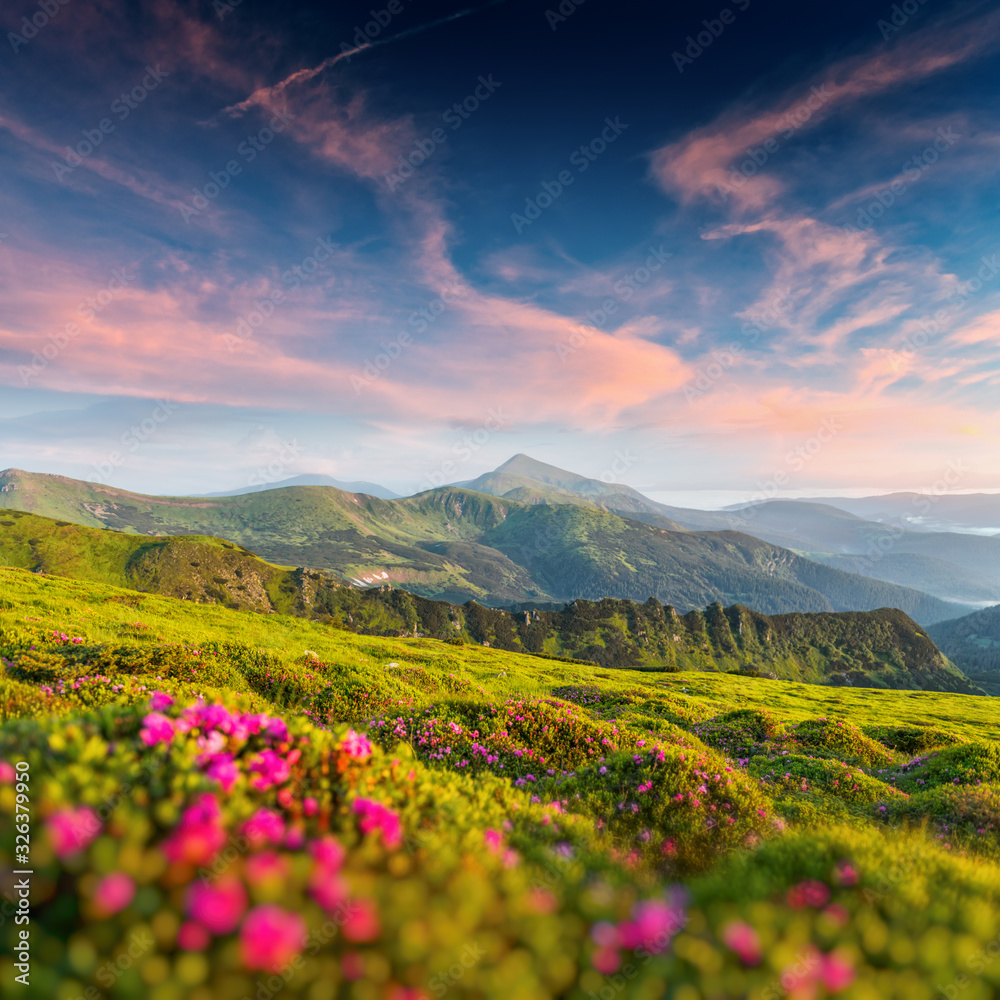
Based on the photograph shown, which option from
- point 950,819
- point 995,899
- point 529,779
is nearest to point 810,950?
point 995,899

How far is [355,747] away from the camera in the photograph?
4.66 m

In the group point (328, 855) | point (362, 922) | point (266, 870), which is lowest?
point (362, 922)

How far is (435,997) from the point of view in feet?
7.00

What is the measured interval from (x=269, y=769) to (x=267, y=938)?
2.18 meters

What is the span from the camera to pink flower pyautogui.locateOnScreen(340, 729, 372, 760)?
182 inches

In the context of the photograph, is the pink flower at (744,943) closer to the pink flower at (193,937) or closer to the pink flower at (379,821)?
the pink flower at (379,821)

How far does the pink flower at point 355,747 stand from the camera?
4.62m

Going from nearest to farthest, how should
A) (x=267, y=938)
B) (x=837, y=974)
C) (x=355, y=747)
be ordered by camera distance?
(x=267, y=938)
(x=837, y=974)
(x=355, y=747)

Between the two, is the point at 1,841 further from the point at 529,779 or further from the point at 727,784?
the point at 727,784

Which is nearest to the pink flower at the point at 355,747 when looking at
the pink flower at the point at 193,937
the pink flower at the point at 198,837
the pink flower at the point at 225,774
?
the pink flower at the point at 225,774

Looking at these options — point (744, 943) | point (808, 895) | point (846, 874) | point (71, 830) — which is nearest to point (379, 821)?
point (71, 830)

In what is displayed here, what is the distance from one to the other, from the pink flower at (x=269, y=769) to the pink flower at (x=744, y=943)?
10.8ft

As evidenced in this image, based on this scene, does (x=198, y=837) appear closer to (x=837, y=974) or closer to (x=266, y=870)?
(x=266, y=870)

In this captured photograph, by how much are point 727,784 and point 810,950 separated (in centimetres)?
757
